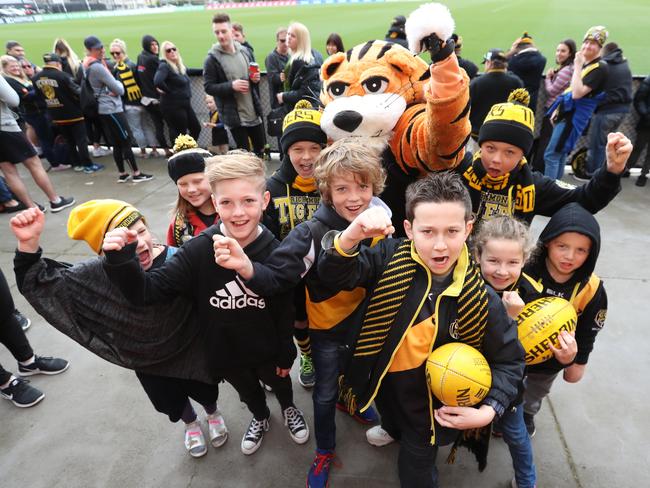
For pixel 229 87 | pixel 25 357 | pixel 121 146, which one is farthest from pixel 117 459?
pixel 121 146

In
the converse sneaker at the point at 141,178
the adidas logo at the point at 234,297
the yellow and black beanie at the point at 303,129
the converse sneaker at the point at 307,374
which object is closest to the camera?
the adidas logo at the point at 234,297

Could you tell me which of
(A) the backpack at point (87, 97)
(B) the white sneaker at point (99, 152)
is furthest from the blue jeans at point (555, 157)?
(B) the white sneaker at point (99, 152)

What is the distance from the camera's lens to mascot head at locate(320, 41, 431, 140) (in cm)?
218

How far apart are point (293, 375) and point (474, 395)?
1.66m

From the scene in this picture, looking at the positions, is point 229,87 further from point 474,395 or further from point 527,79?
point 474,395

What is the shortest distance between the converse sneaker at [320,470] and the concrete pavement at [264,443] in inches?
3.7

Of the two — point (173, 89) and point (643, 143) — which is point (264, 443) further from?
point (643, 143)

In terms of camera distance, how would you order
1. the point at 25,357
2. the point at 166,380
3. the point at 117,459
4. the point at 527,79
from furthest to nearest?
the point at 527,79 < the point at 25,357 < the point at 117,459 < the point at 166,380

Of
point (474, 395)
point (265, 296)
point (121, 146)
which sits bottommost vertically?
point (121, 146)

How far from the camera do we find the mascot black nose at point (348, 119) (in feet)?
7.09

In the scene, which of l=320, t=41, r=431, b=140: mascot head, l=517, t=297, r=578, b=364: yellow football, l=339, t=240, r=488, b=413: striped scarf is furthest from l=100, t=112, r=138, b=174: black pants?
l=517, t=297, r=578, b=364: yellow football

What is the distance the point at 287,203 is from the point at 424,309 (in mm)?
1117

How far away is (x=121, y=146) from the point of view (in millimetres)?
6039

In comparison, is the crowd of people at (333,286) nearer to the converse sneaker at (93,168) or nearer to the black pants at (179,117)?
the black pants at (179,117)
